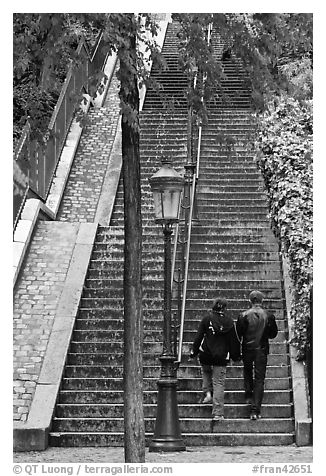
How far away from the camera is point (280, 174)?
Result: 1587 cm

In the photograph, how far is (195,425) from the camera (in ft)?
43.5

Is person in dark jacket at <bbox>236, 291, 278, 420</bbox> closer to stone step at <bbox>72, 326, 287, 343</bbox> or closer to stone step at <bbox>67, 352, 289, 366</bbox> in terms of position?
stone step at <bbox>67, 352, 289, 366</bbox>

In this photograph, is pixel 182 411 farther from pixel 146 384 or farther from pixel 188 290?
pixel 188 290

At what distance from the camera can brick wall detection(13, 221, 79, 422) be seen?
45.5 ft

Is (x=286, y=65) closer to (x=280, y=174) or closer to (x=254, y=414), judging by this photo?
(x=280, y=174)

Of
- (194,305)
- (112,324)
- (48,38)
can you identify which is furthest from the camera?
(194,305)

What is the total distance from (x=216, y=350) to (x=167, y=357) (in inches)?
37.6

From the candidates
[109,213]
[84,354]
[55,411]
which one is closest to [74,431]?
[55,411]

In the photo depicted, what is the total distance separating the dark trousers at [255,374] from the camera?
Result: 13266 millimetres

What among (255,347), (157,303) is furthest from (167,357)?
(157,303)

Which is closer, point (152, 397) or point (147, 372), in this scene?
point (152, 397)

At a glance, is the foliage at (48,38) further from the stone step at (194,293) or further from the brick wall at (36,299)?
the stone step at (194,293)

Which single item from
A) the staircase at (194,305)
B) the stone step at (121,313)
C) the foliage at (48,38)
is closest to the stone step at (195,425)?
the staircase at (194,305)

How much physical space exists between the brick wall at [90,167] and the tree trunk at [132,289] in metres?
8.61
